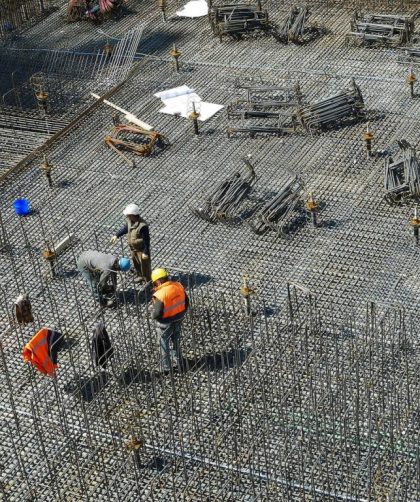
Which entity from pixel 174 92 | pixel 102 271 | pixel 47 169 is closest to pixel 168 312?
pixel 102 271

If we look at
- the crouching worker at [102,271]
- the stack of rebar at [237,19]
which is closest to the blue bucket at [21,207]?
the crouching worker at [102,271]

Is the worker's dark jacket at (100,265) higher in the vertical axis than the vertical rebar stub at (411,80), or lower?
higher

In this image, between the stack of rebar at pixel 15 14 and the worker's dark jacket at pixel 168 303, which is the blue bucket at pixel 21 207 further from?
the stack of rebar at pixel 15 14

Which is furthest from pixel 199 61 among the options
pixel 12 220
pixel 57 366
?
pixel 57 366

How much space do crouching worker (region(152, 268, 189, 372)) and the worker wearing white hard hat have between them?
1.61m

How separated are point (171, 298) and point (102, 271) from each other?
195 centimetres

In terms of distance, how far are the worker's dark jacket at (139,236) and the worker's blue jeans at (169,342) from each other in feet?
6.76

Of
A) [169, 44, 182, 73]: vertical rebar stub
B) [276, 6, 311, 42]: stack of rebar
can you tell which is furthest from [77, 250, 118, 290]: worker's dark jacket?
[276, 6, 311, 42]: stack of rebar

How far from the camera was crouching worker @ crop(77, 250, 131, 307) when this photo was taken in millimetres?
17438

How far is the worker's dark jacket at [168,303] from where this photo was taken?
1588cm

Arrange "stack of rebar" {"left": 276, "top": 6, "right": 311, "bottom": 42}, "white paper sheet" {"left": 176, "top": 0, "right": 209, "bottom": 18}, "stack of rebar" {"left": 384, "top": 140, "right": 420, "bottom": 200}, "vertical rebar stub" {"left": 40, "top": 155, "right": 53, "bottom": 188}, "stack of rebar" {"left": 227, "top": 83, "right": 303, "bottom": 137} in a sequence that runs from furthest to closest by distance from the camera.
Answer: "white paper sheet" {"left": 176, "top": 0, "right": 209, "bottom": 18} < "stack of rebar" {"left": 276, "top": 6, "right": 311, "bottom": 42} < "stack of rebar" {"left": 227, "top": 83, "right": 303, "bottom": 137} < "vertical rebar stub" {"left": 40, "top": 155, "right": 53, "bottom": 188} < "stack of rebar" {"left": 384, "top": 140, "right": 420, "bottom": 200}

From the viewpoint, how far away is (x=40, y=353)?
629 inches

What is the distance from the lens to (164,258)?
62.1ft

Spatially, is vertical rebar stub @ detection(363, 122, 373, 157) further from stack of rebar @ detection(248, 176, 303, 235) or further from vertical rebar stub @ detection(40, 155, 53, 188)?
vertical rebar stub @ detection(40, 155, 53, 188)
